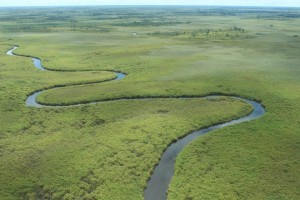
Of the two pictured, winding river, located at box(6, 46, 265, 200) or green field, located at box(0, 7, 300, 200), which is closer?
winding river, located at box(6, 46, 265, 200)

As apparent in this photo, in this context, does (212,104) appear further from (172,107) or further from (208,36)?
(208,36)

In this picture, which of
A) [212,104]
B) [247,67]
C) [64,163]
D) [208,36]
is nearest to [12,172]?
[64,163]

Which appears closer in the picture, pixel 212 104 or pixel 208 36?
pixel 212 104

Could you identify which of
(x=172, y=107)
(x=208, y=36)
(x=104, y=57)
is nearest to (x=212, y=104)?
(x=172, y=107)

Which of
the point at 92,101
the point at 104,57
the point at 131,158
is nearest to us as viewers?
the point at 131,158

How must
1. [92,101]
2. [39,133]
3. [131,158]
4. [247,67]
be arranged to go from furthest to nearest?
[247,67] < [92,101] < [39,133] < [131,158]

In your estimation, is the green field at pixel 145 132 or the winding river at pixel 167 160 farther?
the green field at pixel 145 132

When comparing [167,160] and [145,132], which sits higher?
[145,132]

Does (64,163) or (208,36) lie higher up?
(208,36)

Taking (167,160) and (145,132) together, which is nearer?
(167,160)
